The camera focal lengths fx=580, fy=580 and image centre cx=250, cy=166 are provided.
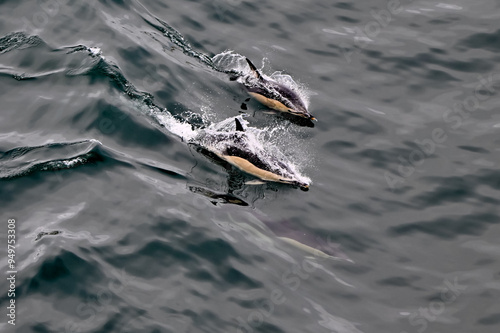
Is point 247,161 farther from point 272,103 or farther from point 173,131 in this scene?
point 272,103

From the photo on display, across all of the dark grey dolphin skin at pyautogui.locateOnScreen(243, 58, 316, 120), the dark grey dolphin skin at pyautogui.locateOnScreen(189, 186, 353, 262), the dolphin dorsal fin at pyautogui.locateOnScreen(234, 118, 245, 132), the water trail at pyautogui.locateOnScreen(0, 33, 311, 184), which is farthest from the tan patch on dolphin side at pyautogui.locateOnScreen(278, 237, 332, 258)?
the dark grey dolphin skin at pyautogui.locateOnScreen(243, 58, 316, 120)

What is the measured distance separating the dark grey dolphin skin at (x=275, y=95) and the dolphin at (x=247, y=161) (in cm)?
142

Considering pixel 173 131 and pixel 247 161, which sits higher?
pixel 247 161

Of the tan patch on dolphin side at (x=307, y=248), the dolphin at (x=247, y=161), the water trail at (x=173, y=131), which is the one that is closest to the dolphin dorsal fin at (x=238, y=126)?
the dolphin at (x=247, y=161)

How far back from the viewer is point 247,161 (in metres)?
10.1

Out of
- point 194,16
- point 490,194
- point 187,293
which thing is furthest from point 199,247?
point 194,16

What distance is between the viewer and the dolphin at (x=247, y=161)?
10.0m

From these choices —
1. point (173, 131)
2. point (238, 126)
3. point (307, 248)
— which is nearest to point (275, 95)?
point (238, 126)

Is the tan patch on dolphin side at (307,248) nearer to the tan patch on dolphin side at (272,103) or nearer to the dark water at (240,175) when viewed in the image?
the dark water at (240,175)

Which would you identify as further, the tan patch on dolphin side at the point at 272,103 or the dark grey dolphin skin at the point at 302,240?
the tan patch on dolphin side at the point at 272,103

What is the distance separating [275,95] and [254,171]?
225 centimetres

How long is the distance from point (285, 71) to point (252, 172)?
12.5ft

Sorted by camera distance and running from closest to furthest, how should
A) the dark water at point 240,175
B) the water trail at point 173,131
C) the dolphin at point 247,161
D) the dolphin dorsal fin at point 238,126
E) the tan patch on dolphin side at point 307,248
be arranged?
the dark water at point 240,175 → the tan patch on dolphin side at point 307,248 → the water trail at point 173,131 → the dolphin at point 247,161 → the dolphin dorsal fin at point 238,126

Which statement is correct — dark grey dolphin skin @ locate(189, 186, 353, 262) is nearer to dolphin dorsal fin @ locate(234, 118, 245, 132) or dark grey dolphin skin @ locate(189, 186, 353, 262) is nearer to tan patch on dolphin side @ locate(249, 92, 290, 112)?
dolphin dorsal fin @ locate(234, 118, 245, 132)
